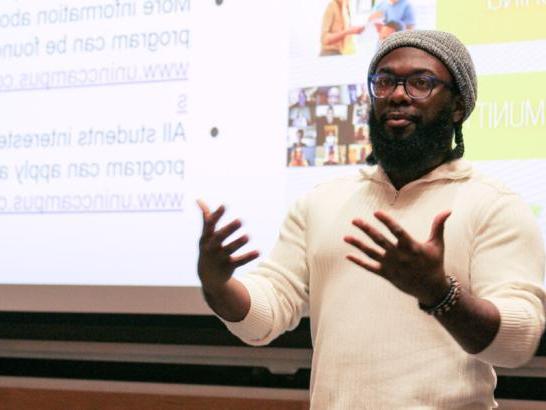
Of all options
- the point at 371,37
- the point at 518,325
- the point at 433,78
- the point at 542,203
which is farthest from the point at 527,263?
the point at 371,37

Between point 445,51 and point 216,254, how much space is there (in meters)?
0.59

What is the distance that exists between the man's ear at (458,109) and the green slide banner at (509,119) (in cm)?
66

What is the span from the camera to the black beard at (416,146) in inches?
80.8

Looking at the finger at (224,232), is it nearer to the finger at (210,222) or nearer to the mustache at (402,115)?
the finger at (210,222)

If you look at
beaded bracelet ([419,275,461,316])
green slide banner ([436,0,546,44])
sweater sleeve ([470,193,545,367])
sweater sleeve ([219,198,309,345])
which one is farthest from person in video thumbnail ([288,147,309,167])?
beaded bracelet ([419,275,461,316])

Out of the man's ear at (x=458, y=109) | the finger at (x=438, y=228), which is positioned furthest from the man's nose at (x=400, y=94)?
the finger at (x=438, y=228)

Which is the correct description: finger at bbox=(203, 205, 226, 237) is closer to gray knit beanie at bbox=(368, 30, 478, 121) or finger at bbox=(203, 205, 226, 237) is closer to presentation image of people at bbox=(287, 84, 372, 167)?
gray knit beanie at bbox=(368, 30, 478, 121)

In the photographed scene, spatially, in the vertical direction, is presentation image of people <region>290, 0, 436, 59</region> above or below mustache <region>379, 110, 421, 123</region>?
above

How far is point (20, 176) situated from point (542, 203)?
160cm

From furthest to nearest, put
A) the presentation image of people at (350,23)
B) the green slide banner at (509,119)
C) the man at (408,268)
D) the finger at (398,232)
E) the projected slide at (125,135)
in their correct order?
the projected slide at (125,135) < the presentation image of people at (350,23) < the green slide banner at (509,119) < the man at (408,268) < the finger at (398,232)

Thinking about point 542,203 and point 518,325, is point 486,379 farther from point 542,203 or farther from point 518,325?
point 542,203

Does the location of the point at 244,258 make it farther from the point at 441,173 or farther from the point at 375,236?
the point at 441,173

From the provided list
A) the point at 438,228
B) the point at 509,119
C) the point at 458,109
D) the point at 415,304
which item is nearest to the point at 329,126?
the point at 509,119

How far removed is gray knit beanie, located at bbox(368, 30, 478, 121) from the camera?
2.05 m
